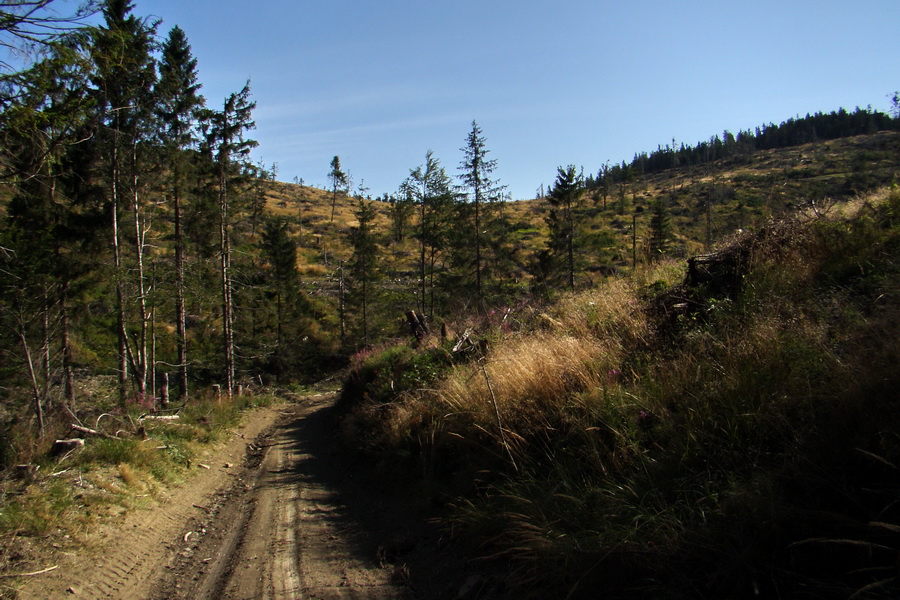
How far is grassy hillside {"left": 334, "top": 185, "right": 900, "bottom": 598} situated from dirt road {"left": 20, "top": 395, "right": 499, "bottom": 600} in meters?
0.50

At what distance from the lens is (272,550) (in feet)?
15.8

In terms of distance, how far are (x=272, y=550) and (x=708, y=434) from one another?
4438 millimetres

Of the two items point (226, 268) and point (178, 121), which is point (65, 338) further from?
point (178, 121)

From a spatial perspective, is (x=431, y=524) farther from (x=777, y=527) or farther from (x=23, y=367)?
(x=23, y=367)

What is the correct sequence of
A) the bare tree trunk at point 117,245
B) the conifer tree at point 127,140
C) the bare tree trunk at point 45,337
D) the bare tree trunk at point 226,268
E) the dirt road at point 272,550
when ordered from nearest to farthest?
the dirt road at point 272,550 → the conifer tree at point 127,140 → the bare tree trunk at point 117,245 → the bare tree trunk at point 45,337 → the bare tree trunk at point 226,268

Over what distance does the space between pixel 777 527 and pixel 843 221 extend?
14.3ft

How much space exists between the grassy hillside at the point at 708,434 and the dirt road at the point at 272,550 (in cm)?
50

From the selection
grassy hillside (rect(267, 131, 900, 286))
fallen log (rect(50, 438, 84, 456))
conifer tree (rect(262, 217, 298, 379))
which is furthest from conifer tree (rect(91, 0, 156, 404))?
grassy hillside (rect(267, 131, 900, 286))

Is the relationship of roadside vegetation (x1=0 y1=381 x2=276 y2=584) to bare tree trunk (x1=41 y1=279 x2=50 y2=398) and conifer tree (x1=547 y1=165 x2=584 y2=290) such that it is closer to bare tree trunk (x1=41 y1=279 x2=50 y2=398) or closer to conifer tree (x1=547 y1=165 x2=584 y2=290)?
bare tree trunk (x1=41 y1=279 x2=50 y2=398)

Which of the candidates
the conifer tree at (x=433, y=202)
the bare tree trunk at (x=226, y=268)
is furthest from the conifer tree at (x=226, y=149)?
the conifer tree at (x=433, y=202)

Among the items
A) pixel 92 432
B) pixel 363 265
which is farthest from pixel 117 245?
pixel 363 265

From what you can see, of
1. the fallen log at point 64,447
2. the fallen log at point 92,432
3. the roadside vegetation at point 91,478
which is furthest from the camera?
the fallen log at point 92,432

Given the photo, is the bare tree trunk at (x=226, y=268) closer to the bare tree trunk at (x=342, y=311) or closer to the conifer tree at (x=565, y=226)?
the bare tree trunk at (x=342, y=311)

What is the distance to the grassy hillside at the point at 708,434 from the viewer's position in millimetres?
2256
